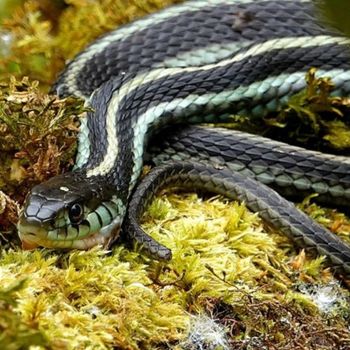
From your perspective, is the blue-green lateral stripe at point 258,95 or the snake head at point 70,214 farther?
the blue-green lateral stripe at point 258,95

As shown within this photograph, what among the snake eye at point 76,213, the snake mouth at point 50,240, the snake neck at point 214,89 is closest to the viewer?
the snake mouth at point 50,240

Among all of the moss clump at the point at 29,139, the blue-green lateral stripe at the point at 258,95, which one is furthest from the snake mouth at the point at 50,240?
the blue-green lateral stripe at the point at 258,95

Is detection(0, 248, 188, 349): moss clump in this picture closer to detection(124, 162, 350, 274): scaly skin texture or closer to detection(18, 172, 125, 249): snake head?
detection(18, 172, 125, 249): snake head

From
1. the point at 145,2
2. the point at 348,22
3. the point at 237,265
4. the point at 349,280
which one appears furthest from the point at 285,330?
the point at 145,2

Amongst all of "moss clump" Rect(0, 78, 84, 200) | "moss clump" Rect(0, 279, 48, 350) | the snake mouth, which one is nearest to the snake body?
the snake mouth

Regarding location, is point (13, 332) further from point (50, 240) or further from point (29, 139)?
point (29, 139)

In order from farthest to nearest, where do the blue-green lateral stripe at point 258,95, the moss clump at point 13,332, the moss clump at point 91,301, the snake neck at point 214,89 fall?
the blue-green lateral stripe at point 258,95, the snake neck at point 214,89, the moss clump at point 91,301, the moss clump at point 13,332

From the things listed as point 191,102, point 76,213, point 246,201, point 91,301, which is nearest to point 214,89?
point 191,102

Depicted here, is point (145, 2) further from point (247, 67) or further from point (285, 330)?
point (285, 330)

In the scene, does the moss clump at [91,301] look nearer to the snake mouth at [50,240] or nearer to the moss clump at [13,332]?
the snake mouth at [50,240]
